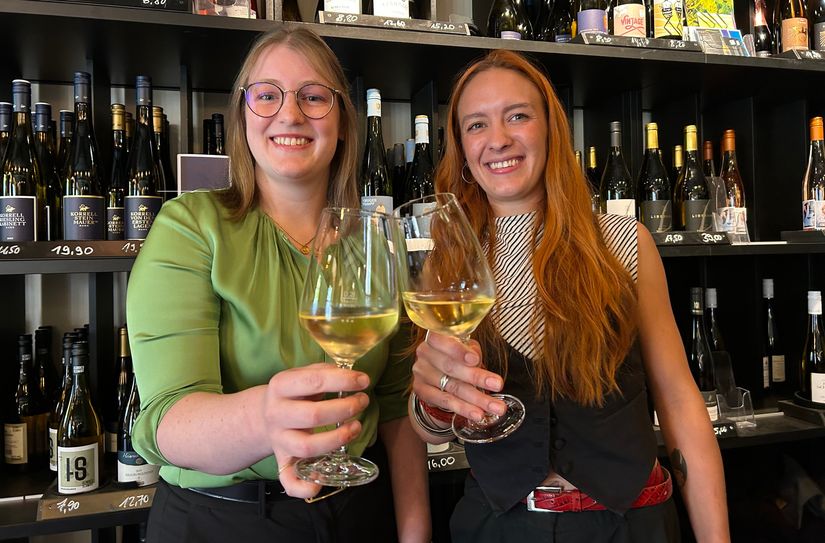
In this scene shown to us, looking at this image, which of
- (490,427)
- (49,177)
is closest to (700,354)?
(490,427)

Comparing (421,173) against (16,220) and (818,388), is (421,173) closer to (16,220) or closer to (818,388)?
(16,220)

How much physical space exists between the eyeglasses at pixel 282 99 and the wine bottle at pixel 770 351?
164cm

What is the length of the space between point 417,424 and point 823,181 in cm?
176

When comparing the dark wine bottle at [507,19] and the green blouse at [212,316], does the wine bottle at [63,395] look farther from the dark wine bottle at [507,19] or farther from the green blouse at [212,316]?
the dark wine bottle at [507,19]

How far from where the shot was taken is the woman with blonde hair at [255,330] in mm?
688

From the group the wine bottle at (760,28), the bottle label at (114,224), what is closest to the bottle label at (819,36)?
the wine bottle at (760,28)

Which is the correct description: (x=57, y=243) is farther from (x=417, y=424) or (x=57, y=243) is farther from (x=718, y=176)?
(x=718, y=176)

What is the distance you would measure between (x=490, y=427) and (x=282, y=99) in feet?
1.75

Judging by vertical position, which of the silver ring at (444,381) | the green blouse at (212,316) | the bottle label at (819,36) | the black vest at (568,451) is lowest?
the black vest at (568,451)

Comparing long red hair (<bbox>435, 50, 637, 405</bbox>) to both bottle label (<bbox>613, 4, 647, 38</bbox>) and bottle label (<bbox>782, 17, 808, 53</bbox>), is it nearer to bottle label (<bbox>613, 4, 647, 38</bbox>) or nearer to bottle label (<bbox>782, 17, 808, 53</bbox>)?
bottle label (<bbox>613, 4, 647, 38</bbox>)

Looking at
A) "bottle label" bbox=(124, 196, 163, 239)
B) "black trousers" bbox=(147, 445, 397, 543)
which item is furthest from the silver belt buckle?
"bottle label" bbox=(124, 196, 163, 239)

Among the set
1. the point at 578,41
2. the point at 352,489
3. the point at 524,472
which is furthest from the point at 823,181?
the point at 352,489

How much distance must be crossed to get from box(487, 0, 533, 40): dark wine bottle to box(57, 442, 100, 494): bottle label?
150cm

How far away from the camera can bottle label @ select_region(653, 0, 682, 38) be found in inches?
64.9
